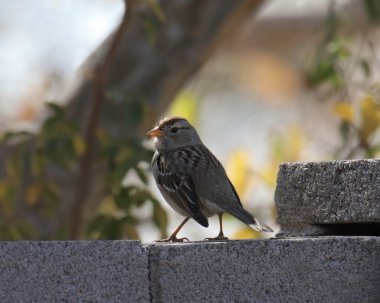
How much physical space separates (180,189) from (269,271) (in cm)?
178

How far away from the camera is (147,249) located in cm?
310

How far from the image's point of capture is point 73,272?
2934 millimetres

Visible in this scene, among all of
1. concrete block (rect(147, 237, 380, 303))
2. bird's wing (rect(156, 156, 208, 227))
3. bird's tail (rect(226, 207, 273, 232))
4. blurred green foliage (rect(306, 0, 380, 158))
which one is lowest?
concrete block (rect(147, 237, 380, 303))

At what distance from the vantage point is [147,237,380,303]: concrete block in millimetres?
→ 3084

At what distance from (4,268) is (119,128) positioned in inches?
169

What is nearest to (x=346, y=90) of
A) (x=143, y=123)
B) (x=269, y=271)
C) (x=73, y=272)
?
(x=143, y=123)

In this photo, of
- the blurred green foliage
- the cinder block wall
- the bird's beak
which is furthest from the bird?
the cinder block wall

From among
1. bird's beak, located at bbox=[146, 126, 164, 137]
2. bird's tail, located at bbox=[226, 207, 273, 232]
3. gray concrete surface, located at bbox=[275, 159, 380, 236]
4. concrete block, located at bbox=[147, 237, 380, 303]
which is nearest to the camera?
concrete block, located at bbox=[147, 237, 380, 303]

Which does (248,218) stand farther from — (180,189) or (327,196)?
(327,196)

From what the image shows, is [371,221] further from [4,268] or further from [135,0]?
[135,0]

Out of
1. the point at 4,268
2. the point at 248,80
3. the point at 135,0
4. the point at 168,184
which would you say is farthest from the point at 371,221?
the point at 248,80

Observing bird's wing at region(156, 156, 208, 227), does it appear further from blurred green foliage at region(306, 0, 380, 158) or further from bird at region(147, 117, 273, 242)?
blurred green foliage at region(306, 0, 380, 158)

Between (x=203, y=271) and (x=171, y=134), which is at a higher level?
(x=171, y=134)

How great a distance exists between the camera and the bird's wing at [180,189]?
473 cm
